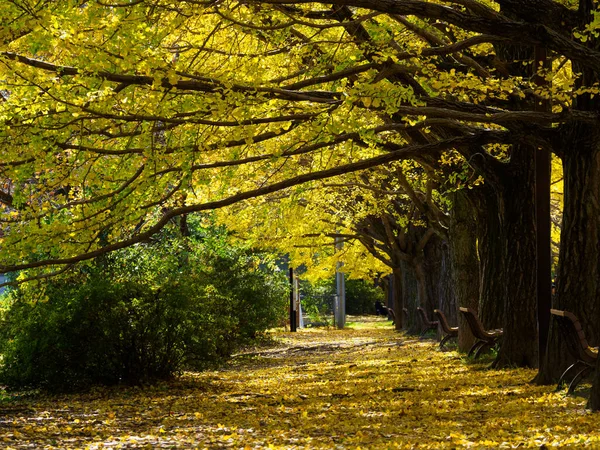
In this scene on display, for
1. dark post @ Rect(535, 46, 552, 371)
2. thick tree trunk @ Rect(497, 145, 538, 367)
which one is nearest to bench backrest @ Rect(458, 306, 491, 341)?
thick tree trunk @ Rect(497, 145, 538, 367)

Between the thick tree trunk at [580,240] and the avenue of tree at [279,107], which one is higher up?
the avenue of tree at [279,107]

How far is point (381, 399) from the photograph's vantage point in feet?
38.3

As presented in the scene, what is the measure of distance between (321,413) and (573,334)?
2.77m

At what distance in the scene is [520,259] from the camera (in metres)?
14.0

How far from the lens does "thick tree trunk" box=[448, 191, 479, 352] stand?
17969 mm

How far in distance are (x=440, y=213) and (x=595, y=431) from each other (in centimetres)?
1252

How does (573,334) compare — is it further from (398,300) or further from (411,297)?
(398,300)

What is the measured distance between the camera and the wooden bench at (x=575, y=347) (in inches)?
390

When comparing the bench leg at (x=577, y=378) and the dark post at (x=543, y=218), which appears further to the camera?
the dark post at (x=543, y=218)

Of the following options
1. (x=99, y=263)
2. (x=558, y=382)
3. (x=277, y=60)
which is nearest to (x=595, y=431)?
(x=558, y=382)

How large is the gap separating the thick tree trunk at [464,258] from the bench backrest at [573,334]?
7343 millimetres

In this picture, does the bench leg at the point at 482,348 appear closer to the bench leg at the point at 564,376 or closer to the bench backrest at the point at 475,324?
the bench backrest at the point at 475,324

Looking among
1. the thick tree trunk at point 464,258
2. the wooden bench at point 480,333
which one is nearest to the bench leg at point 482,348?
the wooden bench at point 480,333

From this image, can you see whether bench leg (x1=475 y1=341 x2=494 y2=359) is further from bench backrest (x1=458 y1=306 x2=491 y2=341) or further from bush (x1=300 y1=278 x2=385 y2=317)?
bush (x1=300 y1=278 x2=385 y2=317)
